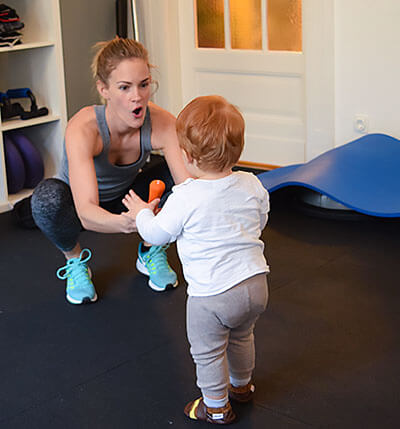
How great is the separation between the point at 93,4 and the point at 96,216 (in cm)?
250

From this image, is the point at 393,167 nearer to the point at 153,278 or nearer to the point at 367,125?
the point at 367,125

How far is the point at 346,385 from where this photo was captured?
68.9 inches

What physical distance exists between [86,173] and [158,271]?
52cm

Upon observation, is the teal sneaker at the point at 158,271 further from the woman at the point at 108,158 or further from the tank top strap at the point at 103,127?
the tank top strap at the point at 103,127

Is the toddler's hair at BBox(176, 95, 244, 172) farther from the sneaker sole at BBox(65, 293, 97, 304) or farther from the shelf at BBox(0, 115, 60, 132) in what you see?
the shelf at BBox(0, 115, 60, 132)

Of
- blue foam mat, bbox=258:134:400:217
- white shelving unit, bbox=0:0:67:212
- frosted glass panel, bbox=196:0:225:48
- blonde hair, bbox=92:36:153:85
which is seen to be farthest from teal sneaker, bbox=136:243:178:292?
frosted glass panel, bbox=196:0:225:48

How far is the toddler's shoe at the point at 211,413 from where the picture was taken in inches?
62.9

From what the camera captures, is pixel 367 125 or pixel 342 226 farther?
pixel 367 125

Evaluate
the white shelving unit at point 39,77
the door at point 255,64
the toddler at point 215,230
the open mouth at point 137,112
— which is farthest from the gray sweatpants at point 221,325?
the door at point 255,64

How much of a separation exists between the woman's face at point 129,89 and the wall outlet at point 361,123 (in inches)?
68.6

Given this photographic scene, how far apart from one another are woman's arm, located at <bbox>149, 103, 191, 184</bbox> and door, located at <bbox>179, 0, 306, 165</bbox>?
1.63 meters

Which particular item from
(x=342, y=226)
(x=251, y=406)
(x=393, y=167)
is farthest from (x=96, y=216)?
(x=393, y=167)

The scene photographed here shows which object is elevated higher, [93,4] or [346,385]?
[93,4]

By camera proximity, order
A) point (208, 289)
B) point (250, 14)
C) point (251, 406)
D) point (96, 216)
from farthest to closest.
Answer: point (250, 14) < point (96, 216) < point (251, 406) < point (208, 289)
